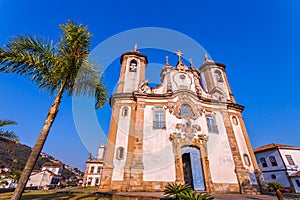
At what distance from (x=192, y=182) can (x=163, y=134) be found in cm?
535

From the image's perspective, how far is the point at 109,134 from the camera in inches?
564

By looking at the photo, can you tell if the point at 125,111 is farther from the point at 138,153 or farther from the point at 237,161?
the point at 237,161

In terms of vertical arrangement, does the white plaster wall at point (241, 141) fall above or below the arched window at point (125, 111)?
below

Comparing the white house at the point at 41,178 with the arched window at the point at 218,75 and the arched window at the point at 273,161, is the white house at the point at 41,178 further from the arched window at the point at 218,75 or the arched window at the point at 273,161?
the arched window at the point at 273,161

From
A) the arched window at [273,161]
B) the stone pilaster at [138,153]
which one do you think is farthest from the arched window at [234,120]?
the arched window at [273,161]

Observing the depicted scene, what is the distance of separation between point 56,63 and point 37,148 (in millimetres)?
3313

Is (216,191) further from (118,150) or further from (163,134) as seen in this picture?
(118,150)

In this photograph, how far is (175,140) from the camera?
13805 mm

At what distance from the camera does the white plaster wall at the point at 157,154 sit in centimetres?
1232

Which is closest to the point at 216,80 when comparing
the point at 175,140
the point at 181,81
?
the point at 181,81

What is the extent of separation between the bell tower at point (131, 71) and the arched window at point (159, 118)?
4.20 meters

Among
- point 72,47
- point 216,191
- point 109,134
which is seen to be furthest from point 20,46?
point 216,191

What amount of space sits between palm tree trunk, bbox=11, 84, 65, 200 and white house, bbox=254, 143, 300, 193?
2954cm

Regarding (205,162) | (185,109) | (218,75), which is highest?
(218,75)
